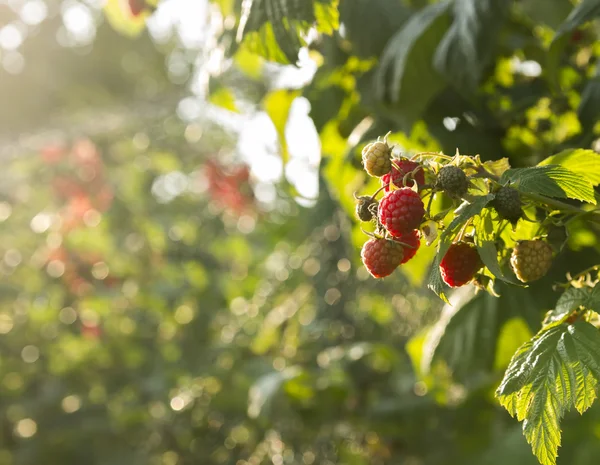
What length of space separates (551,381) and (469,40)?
66 centimetres

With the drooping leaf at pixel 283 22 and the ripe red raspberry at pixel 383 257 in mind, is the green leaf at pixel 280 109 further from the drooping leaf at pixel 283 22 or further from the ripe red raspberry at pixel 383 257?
the ripe red raspberry at pixel 383 257

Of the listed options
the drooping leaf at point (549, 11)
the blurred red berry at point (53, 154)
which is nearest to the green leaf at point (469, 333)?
the drooping leaf at point (549, 11)

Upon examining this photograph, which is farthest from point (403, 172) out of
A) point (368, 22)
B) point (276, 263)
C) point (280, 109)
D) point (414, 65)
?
point (276, 263)

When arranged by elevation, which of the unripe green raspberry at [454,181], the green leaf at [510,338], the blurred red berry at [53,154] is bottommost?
the blurred red berry at [53,154]

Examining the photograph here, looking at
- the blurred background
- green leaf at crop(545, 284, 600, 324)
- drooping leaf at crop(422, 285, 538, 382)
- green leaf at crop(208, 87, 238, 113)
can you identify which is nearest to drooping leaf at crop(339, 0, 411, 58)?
the blurred background

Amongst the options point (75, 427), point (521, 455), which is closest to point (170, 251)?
point (75, 427)

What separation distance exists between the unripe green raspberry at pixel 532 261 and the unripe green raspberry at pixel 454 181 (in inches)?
4.4

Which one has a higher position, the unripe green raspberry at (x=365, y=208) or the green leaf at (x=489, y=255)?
the green leaf at (x=489, y=255)

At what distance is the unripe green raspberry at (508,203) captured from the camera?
0.82m

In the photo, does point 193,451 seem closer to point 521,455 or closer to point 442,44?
point 521,455

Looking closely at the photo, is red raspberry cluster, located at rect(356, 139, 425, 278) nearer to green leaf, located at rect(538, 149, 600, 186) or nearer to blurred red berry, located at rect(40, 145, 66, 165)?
green leaf, located at rect(538, 149, 600, 186)

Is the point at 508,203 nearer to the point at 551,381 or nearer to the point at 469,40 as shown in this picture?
the point at 551,381

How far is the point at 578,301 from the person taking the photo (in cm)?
85

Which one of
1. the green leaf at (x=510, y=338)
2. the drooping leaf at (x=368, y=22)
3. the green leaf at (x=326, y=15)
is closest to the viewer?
the green leaf at (x=326, y=15)
